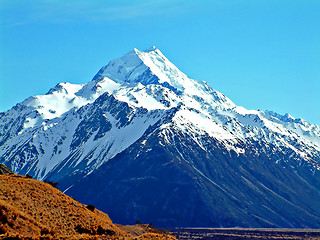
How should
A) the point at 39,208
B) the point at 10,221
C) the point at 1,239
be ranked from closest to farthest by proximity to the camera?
the point at 1,239, the point at 10,221, the point at 39,208

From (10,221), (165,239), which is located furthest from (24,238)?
(165,239)

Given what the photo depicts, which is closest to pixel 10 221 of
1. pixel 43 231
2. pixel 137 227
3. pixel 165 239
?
pixel 43 231

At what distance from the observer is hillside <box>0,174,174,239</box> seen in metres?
80.2

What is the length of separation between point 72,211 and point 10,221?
13752mm

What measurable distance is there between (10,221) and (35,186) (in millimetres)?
14775

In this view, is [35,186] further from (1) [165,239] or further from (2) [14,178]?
(1) [165,239]

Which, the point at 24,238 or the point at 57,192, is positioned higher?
the point at 57,192

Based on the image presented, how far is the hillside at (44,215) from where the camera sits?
80250 millimetres

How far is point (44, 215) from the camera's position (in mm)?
86062

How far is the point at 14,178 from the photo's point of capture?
312 ft

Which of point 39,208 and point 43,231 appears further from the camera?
point 39,208

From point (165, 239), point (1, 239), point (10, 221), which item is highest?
point (165, 239)

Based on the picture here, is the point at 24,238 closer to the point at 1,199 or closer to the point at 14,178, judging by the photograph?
the point at 1,199

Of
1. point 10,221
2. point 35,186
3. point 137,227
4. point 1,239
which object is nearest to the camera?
point 1,239
